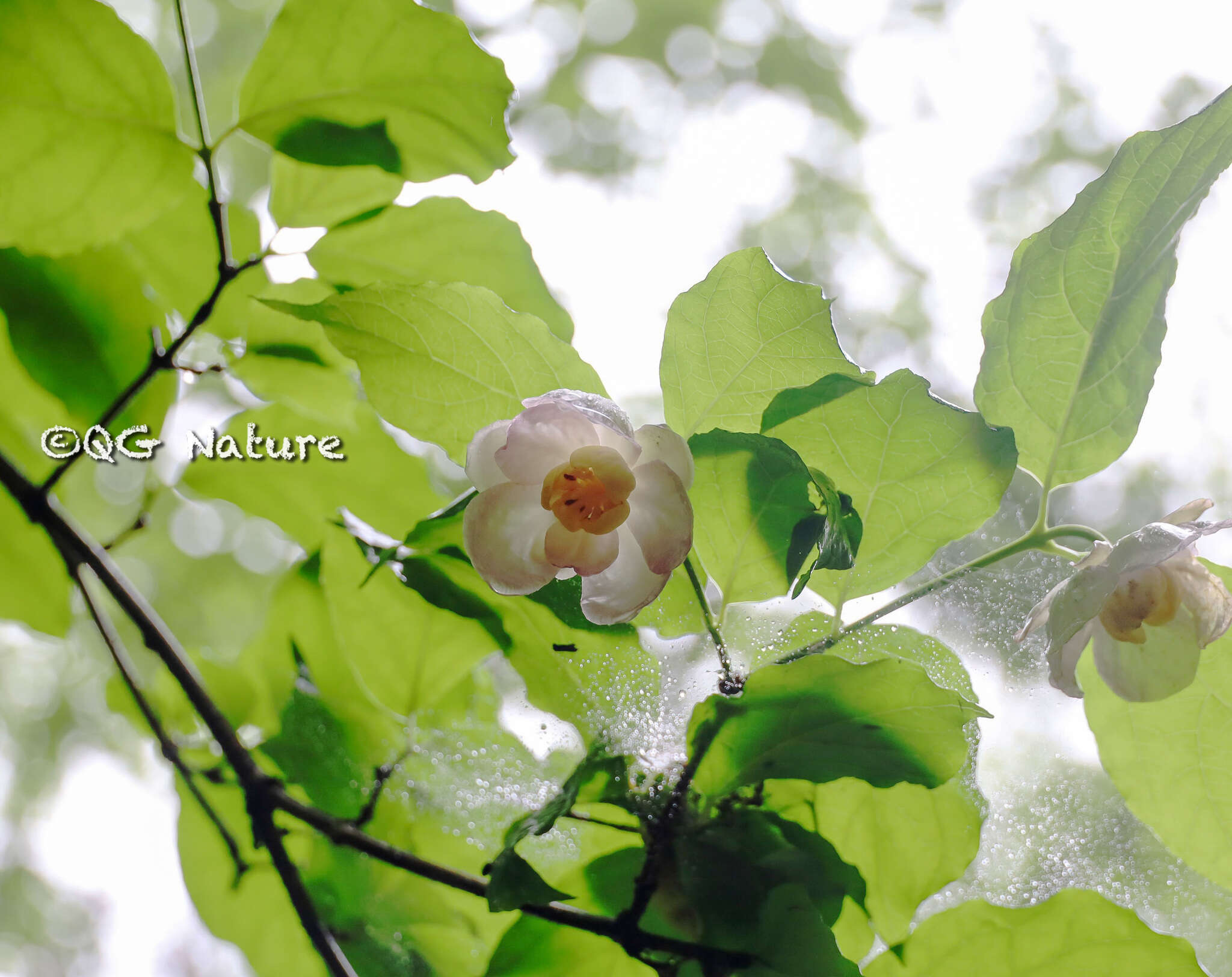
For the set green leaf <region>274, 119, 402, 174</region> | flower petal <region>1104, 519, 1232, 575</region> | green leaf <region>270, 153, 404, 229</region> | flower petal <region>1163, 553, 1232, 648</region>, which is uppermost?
green leaf <region>270, 153, 404, 229</region>

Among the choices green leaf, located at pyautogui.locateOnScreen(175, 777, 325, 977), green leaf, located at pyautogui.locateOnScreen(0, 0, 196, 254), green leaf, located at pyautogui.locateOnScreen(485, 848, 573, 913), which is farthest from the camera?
green leaf, located at pyautogui.locateOnScreen(175, 777, 325, 977)

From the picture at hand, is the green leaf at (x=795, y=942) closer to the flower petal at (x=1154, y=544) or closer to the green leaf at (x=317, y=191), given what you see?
the flower petal at (x=1154, y=544)

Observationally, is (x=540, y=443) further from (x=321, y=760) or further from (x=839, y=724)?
(x=321, y=760)

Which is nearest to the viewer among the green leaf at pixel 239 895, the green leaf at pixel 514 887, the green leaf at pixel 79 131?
the green leaf at pixel 514 887

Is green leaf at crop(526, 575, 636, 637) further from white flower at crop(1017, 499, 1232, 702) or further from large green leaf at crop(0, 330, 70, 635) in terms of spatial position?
large green leaf at crop(0, 330, 70, 635)

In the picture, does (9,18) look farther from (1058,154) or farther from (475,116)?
(1058,154)

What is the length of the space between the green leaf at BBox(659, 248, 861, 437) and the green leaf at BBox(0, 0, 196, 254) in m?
0.26

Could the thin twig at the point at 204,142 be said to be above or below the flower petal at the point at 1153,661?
above

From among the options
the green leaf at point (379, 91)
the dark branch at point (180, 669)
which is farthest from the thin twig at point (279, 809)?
the green leaf at point (379, 91)

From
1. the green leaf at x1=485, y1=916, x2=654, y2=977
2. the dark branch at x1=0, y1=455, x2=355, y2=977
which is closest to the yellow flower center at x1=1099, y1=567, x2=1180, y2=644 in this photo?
the green leaf at x1=485, y1=916, x2=654, y2=977

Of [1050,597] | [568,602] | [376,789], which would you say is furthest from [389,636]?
[1050,597]

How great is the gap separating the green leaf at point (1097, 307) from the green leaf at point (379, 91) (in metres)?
0.23

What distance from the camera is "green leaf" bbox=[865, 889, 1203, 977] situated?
28 cm

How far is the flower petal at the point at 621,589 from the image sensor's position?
0.25 m
